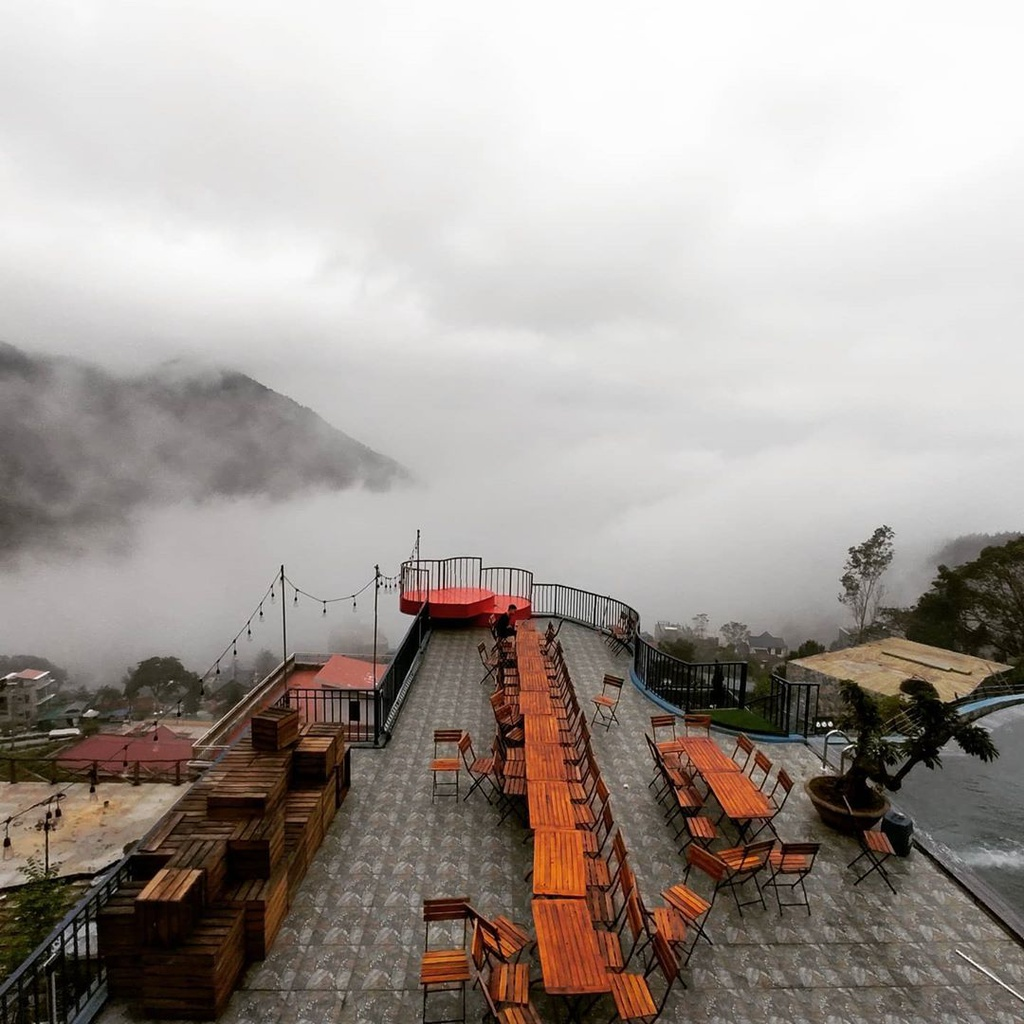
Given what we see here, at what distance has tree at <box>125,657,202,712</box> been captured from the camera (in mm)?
100688

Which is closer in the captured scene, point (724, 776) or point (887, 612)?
point (724, 776)

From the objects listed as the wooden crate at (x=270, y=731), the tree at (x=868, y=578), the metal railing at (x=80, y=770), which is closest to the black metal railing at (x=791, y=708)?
the wooden crate at (x=270, y=731)

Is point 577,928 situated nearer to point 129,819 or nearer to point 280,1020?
point 280,1020

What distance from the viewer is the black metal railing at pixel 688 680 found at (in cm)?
1334

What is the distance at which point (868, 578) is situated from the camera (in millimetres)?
61312

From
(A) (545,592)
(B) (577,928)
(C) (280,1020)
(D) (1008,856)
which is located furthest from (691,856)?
(A) (545,592)

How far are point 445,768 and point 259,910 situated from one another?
3617 mm

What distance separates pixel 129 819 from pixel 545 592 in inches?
1644

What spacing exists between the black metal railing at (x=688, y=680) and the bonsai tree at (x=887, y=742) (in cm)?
428

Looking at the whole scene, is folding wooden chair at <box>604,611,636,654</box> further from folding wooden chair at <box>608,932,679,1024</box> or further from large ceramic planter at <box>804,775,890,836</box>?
folding wooden chair at <box>608,932,679,1024</box>

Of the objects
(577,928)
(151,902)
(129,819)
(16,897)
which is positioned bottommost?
(129,819)

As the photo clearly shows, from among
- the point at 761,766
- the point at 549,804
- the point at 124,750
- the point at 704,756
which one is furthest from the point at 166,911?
the point at 124,750

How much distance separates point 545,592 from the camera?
69.9 ft

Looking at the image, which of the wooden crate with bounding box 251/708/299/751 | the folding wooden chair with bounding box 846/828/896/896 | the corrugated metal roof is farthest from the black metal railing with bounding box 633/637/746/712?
the wooden crate with bounding box 251/708/299/751
